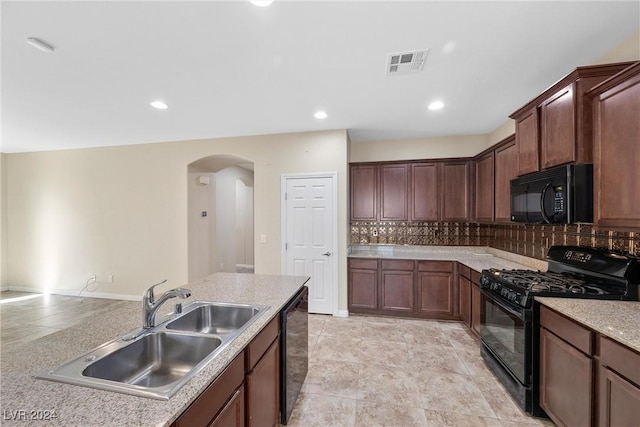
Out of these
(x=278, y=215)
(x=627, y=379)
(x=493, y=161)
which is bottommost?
(x=627, y=379)

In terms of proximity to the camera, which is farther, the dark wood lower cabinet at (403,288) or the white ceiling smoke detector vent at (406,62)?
the dark wood lower cabinet at (403,288)

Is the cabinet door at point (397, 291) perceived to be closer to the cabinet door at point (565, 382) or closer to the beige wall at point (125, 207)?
the beige wall at point (125, 207)

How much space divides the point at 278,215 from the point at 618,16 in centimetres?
372

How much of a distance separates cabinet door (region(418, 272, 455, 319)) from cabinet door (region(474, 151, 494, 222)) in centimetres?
96

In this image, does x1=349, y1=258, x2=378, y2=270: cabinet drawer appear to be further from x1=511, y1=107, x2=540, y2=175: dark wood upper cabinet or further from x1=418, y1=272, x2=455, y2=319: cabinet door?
x1=511, y1=107, x2=540, y2=175: dark wood upper cabinet

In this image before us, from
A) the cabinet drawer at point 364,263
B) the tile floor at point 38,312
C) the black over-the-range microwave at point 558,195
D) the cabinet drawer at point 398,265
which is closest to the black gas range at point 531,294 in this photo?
the black over-the-range microwave at point 558,195

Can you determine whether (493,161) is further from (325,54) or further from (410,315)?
(325,54)

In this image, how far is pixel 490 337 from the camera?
8.13ft

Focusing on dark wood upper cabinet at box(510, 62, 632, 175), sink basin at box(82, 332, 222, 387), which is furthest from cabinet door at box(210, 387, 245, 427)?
dark wood upper cabinet at box(510, 62, 632, 175)

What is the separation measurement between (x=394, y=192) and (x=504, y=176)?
1.43 meters

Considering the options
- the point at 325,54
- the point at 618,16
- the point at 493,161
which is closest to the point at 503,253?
the point at 493,161

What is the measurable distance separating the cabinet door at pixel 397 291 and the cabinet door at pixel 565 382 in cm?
183

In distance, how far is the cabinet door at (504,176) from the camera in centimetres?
292

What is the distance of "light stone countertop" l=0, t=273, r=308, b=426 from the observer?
75 centimetres
